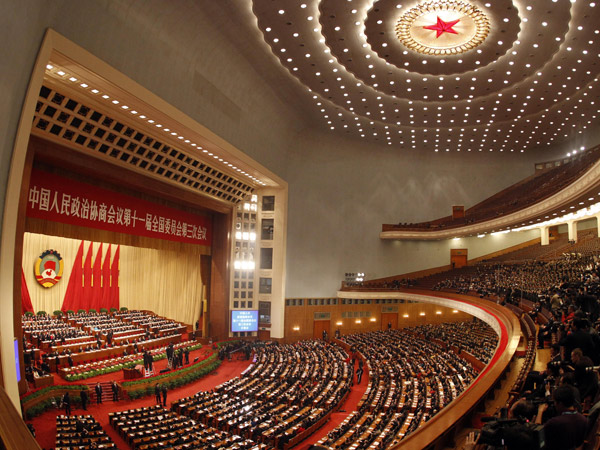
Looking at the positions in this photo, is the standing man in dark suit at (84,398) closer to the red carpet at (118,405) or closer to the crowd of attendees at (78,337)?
the red carpet at (118,405)

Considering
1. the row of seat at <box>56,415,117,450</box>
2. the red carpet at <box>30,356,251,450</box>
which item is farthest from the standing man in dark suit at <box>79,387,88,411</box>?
the row of seat at <box>56,415,117,450</box>

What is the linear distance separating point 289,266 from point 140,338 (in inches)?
343

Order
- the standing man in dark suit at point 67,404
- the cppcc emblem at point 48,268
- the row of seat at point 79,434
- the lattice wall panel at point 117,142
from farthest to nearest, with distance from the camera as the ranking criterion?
the cppcc emblem at point 48,268, the lattice wall panel at point 117,142, the standing man in dark suit at point 67,404, the row of seat at point 79,434

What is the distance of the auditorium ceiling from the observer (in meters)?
13.0

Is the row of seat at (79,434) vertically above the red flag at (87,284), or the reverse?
the red flag at (87,284)

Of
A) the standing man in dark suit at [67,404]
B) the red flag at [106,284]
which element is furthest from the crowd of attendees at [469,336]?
the red flag at [106,284]

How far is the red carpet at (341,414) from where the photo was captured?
10453mm

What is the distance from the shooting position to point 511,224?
865 inches

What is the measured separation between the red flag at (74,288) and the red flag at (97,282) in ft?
2.44

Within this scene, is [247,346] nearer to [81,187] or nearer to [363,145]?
[81,187]

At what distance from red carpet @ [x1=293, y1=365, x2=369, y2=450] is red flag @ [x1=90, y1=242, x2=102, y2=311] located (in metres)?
14.4

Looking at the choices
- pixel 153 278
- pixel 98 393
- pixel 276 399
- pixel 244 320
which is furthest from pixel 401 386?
pixel 153 278

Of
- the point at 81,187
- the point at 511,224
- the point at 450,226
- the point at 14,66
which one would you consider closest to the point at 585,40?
the point at 511,224

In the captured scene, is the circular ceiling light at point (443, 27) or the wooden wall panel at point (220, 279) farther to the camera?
the wooden wall panel at point (220, 279)
